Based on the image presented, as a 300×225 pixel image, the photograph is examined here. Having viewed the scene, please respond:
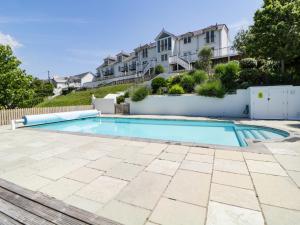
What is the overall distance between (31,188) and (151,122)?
9.23 metres

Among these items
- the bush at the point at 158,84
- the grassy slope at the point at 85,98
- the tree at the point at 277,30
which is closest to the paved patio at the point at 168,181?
the tree at the point at 277,30

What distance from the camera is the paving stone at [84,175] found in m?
3.20

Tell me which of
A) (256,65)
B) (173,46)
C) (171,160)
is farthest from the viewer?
(173,46)

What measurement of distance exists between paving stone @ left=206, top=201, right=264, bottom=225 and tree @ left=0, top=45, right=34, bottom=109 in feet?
54.3

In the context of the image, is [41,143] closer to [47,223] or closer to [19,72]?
[47,223]

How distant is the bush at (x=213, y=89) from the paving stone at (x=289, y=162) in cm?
825

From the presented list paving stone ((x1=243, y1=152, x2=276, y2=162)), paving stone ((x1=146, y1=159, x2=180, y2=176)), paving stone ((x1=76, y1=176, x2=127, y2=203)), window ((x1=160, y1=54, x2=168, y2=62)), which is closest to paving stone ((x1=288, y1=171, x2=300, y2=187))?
paving stone ((x1=243, y1=152, x2=276, y2=162))

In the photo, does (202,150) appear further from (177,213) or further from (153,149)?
(177,213)

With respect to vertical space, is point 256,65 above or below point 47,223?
above

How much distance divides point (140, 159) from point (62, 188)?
68.0 inches

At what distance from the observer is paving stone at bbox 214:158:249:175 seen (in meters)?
3.39

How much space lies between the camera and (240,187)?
2.78 meters

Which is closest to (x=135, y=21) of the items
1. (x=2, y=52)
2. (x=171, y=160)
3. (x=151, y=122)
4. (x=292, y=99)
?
(x=151, y=122)

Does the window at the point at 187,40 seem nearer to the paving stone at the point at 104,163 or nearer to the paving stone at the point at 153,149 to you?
the paving stone at the point at 153,149
